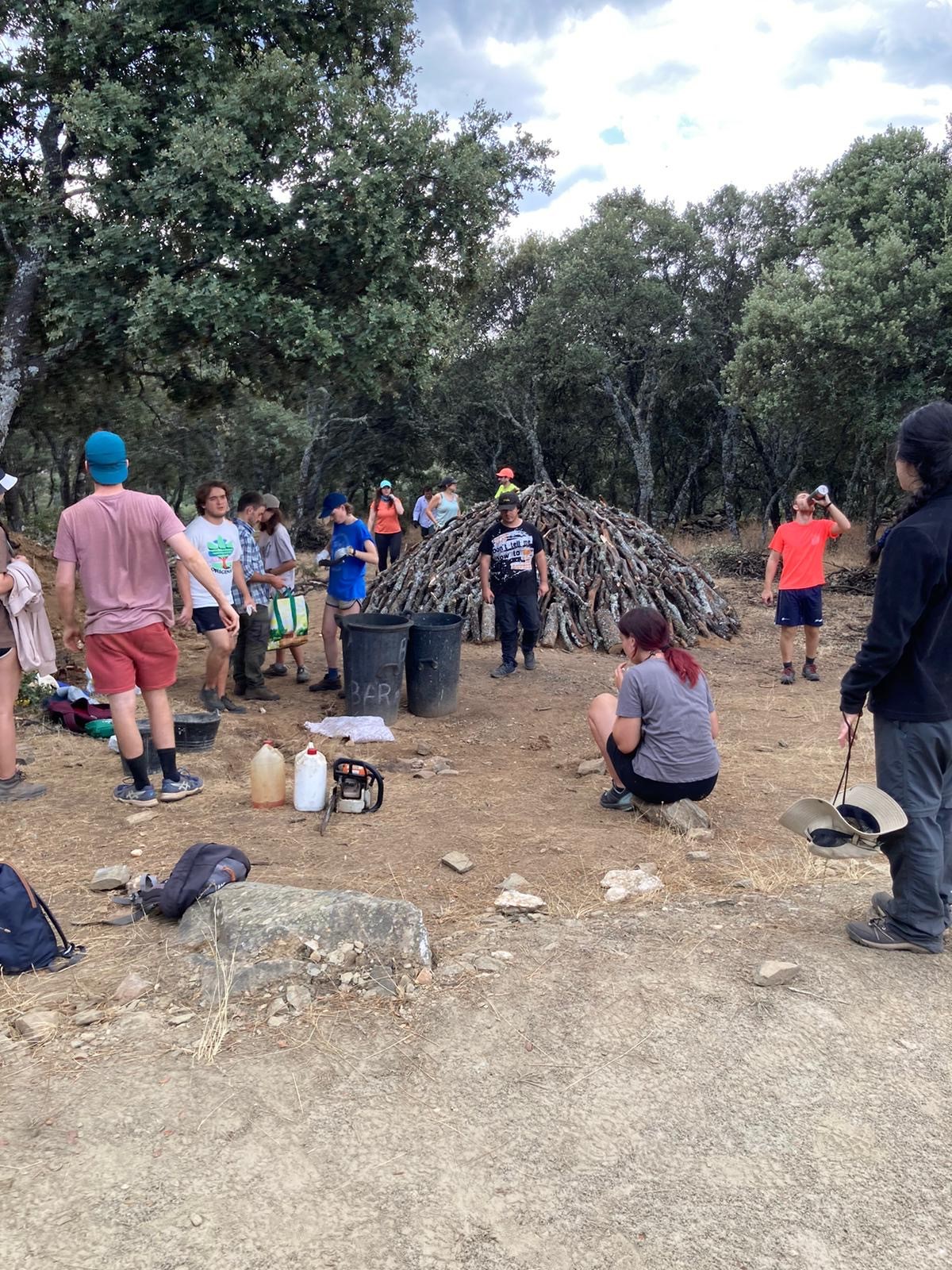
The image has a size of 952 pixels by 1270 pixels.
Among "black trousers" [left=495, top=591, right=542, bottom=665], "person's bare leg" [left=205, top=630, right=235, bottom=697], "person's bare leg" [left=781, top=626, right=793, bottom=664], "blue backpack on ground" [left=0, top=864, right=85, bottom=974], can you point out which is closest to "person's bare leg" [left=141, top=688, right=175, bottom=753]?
"blue backpack on ground" [left=0, top=864, right=85, bottom=974]

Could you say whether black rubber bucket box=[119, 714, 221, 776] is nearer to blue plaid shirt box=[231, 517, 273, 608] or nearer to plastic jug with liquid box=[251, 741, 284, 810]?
plastic jug with liquid box=[251, 741, 284, 810]

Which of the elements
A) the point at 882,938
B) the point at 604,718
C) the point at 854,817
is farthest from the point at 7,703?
the point at 882,938

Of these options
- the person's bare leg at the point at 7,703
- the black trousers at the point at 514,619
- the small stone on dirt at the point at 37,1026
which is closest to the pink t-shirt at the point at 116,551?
the person's bare leg at the point at 7,703

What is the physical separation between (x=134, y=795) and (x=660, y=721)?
9.38 feet

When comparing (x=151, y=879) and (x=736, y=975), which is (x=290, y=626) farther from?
(x=736, y=975)

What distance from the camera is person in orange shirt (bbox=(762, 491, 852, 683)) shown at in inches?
313

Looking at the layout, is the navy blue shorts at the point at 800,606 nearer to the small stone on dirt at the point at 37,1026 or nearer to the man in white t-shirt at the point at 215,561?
the man in white t-shirt at the point at 215,561

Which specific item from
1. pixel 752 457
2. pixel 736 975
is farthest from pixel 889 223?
pixel 736 975

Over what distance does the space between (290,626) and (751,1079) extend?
570 centimetres

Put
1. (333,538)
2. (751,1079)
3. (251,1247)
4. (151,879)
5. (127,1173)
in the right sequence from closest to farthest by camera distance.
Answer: (251,1247), (127,1173), (751,1079), (151,879), (333,538)

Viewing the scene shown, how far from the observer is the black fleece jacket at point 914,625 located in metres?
2.99

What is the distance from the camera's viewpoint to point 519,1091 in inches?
101

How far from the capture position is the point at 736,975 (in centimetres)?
317

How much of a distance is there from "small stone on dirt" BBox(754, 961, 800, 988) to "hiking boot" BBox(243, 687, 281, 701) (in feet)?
17.0
